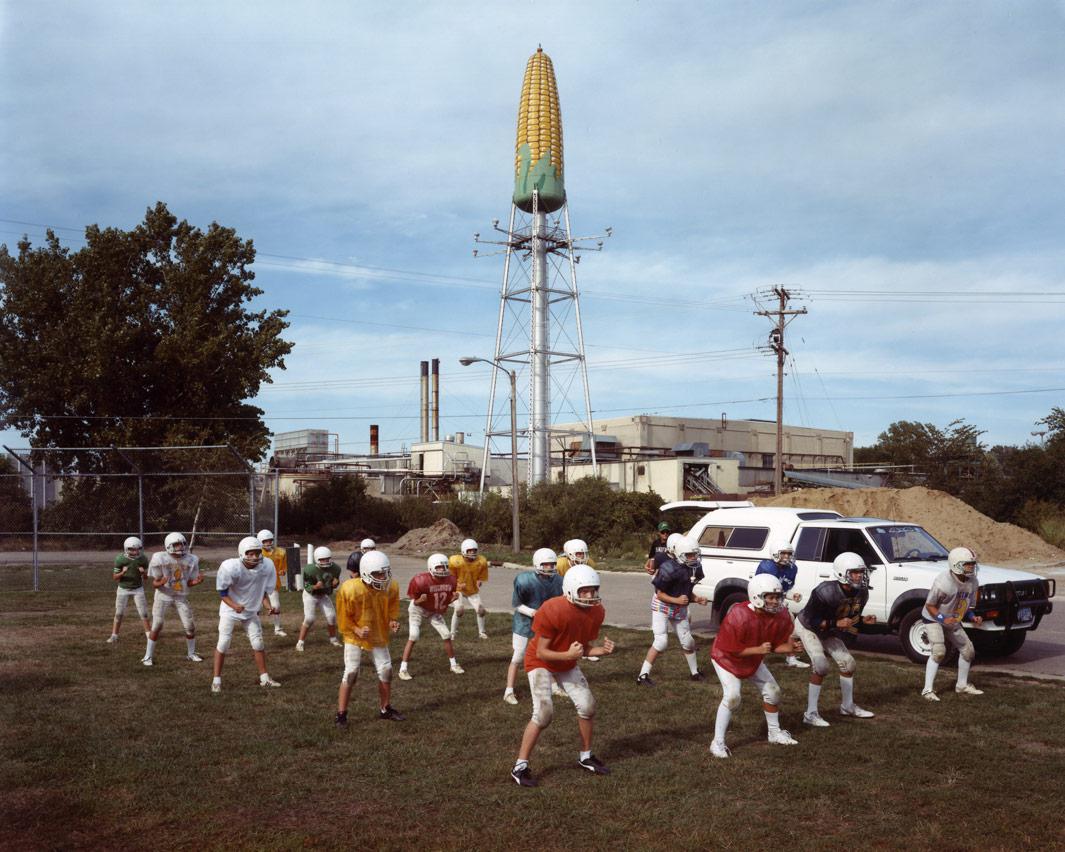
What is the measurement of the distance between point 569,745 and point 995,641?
25.6 ft

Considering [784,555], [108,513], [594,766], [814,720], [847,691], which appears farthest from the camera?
[108,513]

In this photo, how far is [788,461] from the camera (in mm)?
79688

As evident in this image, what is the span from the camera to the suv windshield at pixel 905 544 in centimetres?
1367

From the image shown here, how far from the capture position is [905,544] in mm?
14016

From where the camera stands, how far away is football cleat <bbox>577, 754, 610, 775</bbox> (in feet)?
25.2

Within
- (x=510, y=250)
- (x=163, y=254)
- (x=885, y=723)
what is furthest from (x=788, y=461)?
(x=885, y=723)

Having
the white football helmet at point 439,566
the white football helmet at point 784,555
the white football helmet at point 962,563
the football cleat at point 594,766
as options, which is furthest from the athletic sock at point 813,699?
the white football helmet at point 439,566

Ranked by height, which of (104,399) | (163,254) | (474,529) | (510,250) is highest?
(510,250)

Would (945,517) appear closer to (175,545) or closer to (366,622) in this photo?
(175,545)

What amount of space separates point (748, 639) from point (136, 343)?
113 ft

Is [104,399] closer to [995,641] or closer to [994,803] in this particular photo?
[995,641]

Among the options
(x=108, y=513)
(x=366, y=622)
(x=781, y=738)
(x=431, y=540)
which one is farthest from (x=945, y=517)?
(x=366, y=622)

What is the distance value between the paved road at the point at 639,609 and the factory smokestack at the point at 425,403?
145 ft

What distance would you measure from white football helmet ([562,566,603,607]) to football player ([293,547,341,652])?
22.0ft
